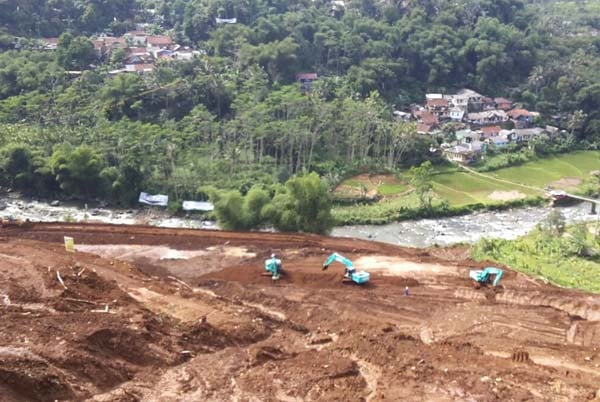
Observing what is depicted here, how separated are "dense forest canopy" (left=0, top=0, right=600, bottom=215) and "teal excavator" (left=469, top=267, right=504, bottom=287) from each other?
1967 cm

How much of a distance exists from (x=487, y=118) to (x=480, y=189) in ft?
51.2

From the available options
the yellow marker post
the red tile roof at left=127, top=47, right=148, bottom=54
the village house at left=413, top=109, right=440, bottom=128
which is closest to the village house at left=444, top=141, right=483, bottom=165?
the village house at left=413, top=109, right=440, bottom=128

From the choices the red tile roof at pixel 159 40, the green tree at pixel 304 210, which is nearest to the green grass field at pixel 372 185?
the green tree at pixel 304 210

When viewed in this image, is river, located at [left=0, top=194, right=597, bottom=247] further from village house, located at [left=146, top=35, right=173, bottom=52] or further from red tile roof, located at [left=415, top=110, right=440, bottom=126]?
village house, located at [left=146, top=35, right=173, bottom=52]

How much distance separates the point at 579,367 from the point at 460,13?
65.9 m

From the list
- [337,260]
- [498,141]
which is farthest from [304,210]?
[498,141]

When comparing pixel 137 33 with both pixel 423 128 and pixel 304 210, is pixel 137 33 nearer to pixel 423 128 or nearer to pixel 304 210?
pixel 423 128

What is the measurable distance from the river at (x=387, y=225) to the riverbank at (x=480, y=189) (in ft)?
2.64

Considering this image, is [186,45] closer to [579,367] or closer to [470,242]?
[470,242]

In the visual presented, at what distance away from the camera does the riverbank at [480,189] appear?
43281mm

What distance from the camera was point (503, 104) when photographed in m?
65.6

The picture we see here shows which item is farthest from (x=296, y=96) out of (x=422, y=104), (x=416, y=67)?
(x=416, y=67)

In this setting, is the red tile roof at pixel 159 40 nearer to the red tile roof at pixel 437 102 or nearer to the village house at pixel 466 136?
the red tile roof at pixel 437 102

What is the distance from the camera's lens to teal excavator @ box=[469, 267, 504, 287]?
83.1 feet
